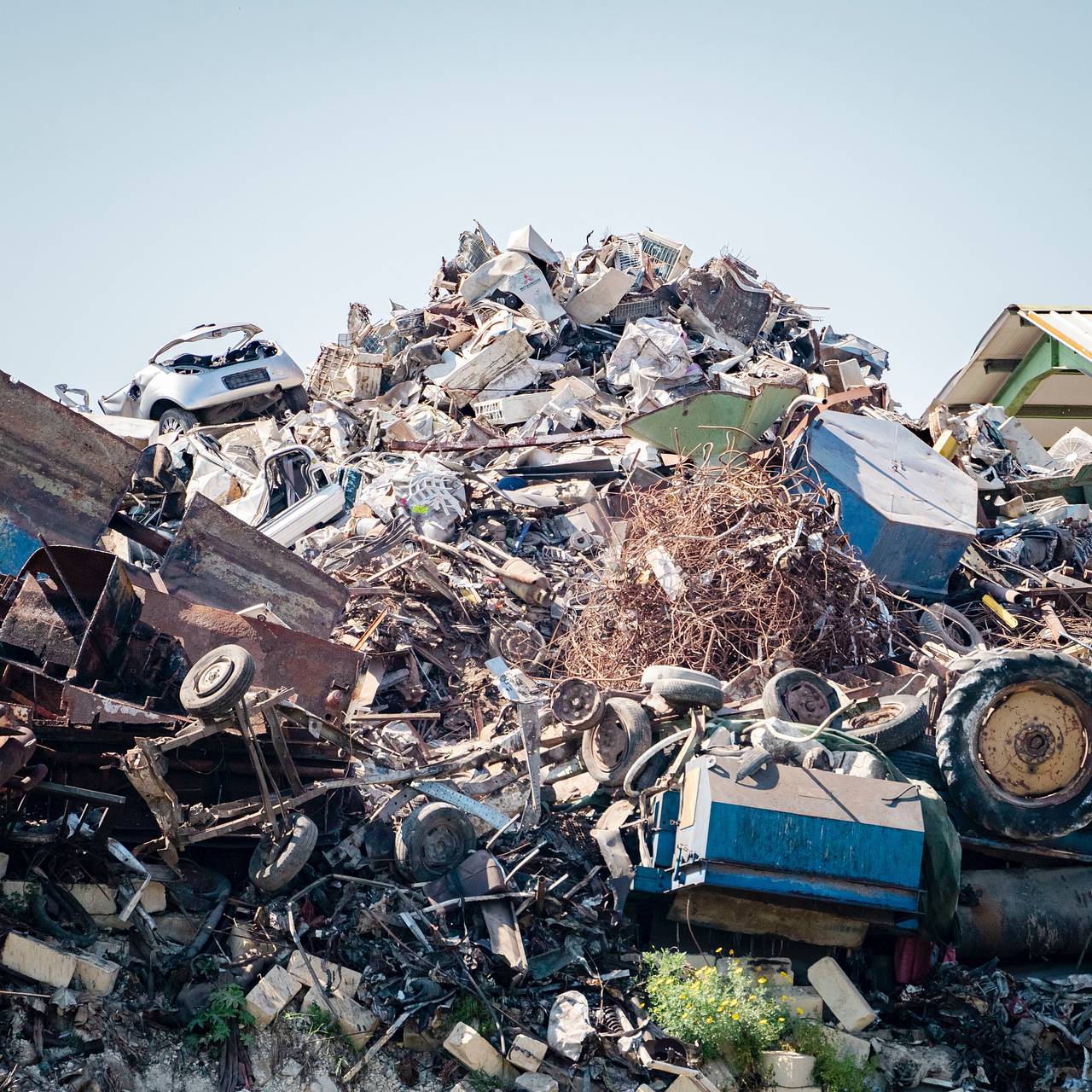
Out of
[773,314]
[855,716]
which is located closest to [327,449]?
[773,314]

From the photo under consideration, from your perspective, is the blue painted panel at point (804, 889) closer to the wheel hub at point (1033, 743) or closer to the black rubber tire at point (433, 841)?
the wheel hub at point (1033, 743)

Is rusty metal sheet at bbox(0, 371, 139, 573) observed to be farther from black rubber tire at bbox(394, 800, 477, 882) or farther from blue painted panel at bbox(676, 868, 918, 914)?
blue painted panel at bbox(676, 868, 918, 914)

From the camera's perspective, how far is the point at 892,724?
676 cm

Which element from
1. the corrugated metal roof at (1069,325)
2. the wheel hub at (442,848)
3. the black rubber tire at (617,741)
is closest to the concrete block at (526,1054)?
the wheel hub at (442,848)

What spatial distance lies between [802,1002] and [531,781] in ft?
6.10

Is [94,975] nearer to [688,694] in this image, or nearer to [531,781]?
[531,781]

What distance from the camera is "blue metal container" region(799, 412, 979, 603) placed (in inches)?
399

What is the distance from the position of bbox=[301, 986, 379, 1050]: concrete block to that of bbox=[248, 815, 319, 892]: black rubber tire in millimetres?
647

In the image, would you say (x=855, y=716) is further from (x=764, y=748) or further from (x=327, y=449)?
(x=327, y=449)

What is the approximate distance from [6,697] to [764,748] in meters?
4.00

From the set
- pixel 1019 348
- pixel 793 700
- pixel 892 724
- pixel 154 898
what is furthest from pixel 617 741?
pixel 1019 348

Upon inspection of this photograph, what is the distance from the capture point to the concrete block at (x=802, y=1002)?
5.77 meters

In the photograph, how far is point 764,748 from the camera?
20.8 feet

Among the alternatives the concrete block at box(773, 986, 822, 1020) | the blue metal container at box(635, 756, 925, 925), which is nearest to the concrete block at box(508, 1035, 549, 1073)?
the blue metal container at box(635, 756, 925, 925)
